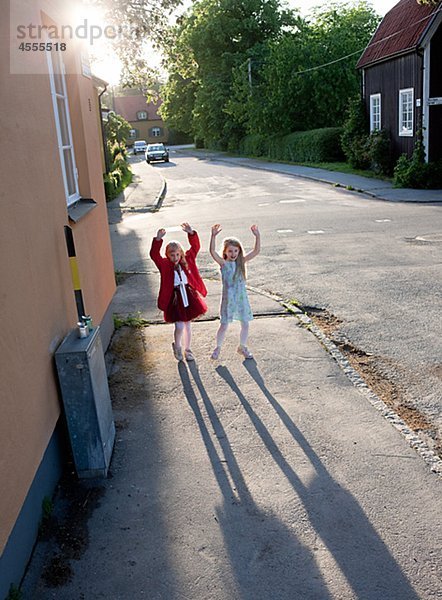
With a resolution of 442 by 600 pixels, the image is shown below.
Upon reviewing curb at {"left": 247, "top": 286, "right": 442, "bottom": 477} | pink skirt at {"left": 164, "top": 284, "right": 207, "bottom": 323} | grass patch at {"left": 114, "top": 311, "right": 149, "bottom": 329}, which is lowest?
curb at {"left": 247, "top": 286, "right": 442, "bottom": 477}

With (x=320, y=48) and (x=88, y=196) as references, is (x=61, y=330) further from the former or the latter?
(x=320, y=48)

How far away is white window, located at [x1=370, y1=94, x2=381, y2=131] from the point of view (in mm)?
25712

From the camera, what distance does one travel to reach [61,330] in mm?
4293

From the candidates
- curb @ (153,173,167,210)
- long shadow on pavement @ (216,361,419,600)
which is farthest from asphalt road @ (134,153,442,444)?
long shadow on pavement @ (216,361,419,600)

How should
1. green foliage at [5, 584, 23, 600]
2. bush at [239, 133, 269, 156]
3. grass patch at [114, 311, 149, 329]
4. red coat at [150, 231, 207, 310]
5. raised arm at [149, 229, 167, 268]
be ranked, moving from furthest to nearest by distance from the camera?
bush at [239, 133, 269, 156] → grass patch at [114, 311, 149, 329] → red coat at [150, 231, 207, 310] → raised arm at [149, 229, 167, 268] → green foliage at [5, 584, 23, 600]

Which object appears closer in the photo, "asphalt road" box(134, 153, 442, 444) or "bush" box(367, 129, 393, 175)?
"asphalt road" box(134, 153, 442, 444)

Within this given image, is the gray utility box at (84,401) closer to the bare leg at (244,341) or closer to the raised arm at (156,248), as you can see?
the raised arm at (156,248)

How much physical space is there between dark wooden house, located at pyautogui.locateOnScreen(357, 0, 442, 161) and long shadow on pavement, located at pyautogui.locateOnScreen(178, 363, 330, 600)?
65.0ft

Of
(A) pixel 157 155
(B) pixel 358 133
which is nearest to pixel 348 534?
(B) pixel 358 133

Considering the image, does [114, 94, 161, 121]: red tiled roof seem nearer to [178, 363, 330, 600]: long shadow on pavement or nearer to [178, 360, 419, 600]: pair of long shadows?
[178, 360, 419, 600]: pair of long shadows

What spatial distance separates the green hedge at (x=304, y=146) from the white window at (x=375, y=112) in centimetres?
603

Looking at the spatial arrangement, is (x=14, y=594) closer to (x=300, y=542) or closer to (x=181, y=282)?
(x=300, y=542)

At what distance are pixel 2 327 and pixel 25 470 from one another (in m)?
0.78

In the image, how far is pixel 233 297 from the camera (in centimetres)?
618
